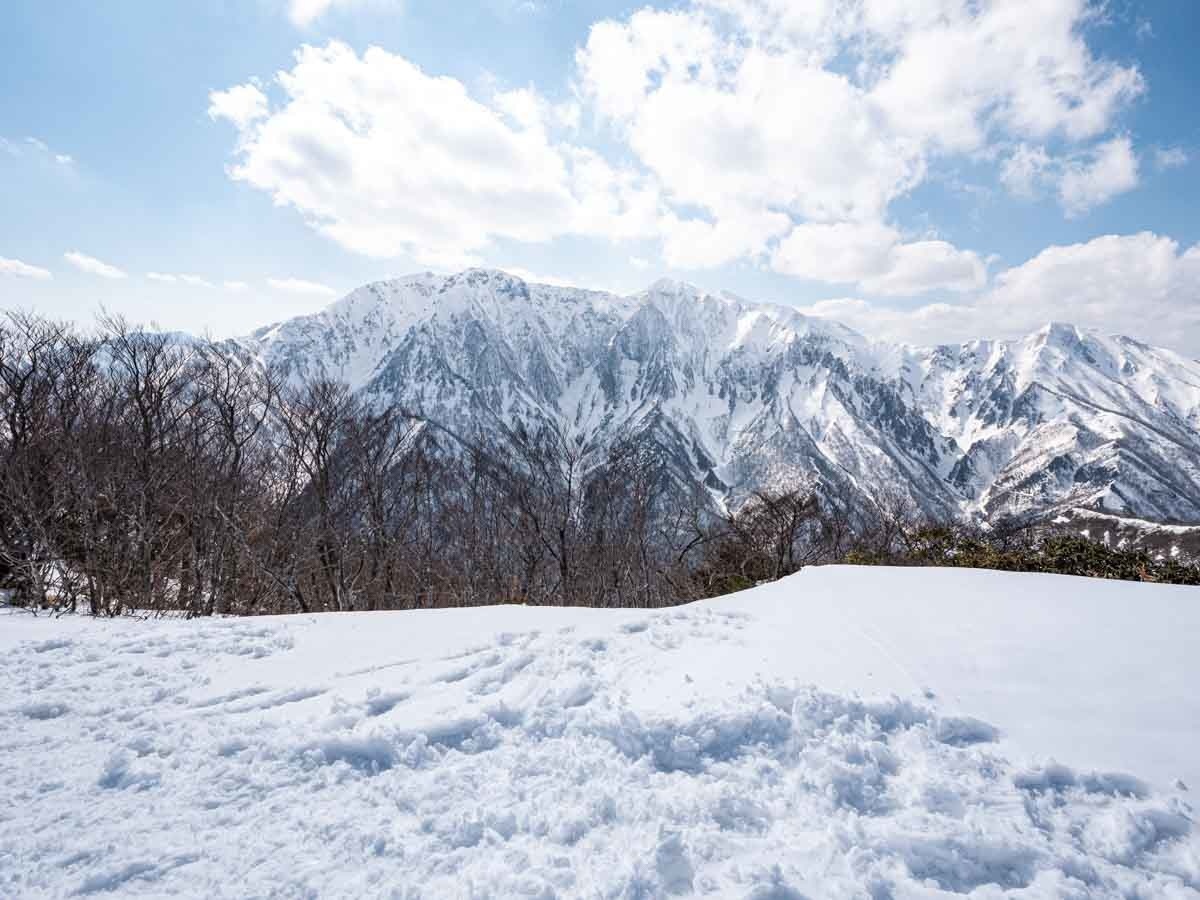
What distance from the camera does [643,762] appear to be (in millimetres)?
3637

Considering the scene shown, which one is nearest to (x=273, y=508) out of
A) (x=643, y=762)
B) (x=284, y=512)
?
(x=284, y=512)

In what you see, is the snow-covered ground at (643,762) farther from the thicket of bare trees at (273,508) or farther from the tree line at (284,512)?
the thicket of bare trees at (273,508)

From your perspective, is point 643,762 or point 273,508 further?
point 273,508

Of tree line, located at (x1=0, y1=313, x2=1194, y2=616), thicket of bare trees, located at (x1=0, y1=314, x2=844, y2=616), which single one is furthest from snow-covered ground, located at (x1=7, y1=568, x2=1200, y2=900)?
thicket of bare trees, located at (x1=0, y1=314, x2=844, y2=616)

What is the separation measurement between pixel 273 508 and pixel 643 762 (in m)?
15.9

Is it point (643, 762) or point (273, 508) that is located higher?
point (273, 508)

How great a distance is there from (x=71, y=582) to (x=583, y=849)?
13656mm

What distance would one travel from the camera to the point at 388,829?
10.3 ft

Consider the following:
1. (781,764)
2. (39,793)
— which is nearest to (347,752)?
(39,793)

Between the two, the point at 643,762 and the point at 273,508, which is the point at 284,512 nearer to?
the point at 273,508

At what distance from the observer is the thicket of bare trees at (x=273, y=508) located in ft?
41.5

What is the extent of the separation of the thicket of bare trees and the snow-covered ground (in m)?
8.53

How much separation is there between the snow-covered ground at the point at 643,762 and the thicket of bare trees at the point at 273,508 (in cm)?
853

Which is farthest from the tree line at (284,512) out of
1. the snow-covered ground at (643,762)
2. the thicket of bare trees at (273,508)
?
the snow-covered ground at (643,762)
